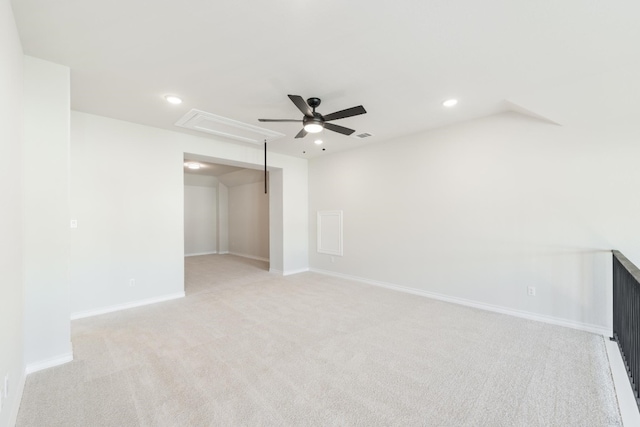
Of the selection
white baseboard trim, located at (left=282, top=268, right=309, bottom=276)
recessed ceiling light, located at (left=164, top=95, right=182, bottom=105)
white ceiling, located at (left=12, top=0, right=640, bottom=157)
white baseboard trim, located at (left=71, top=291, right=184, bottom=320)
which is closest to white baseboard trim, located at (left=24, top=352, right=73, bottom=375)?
white baseboard trim, located at (left=71, top=291, right=184, bottom=320)

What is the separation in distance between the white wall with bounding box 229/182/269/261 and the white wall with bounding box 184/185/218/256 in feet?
2.12

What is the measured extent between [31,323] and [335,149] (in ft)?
16.2

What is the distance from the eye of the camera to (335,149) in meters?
5.66

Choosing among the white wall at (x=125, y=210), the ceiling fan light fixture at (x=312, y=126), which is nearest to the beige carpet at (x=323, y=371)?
the white wall at (x=125, y=210)

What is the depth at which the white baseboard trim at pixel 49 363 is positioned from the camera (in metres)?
2.35

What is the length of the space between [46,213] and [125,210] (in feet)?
5.21

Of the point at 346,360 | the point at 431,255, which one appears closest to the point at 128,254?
the point at 346,360

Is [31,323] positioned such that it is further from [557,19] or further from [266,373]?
[557,19]

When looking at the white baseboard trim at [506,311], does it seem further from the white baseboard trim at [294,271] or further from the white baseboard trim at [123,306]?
the white baseboard trim at [123,306]

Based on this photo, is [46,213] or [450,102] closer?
[46,213]

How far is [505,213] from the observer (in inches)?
146

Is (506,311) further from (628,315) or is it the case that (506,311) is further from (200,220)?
(200,220)

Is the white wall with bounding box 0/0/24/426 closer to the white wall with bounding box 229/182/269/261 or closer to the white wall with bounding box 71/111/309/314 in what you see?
the white wall with bounding box 71/111/309/314

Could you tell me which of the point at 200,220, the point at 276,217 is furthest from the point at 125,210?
the point at 200,220
